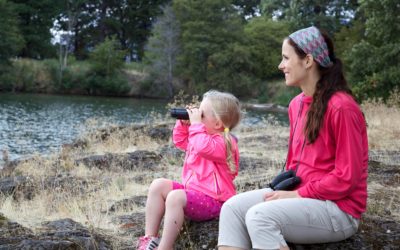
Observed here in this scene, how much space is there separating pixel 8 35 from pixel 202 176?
130 ft

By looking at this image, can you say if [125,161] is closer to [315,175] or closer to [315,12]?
[315,175]

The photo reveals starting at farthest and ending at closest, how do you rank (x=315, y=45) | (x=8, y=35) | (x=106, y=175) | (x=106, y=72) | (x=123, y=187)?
(x=106, y=72) → (x=8, y=35) → (x=106, y=175) → (x=123, y=187) → (x=315, y=45)

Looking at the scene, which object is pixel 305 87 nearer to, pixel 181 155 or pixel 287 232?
pixel 287 232

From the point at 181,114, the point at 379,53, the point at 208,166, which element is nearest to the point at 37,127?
the point at 379,53

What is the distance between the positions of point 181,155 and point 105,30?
155 feet

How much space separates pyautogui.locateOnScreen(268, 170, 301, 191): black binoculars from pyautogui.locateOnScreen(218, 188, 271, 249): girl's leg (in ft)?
0.49

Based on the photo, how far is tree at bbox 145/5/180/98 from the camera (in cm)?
4256

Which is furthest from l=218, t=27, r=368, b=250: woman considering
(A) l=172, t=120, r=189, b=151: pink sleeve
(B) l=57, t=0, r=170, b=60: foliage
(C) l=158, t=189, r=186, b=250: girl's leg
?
(B) l=57, t=0, r=170, b=60: foliage

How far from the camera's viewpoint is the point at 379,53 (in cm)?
1973

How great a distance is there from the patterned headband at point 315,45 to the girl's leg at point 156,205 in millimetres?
1148

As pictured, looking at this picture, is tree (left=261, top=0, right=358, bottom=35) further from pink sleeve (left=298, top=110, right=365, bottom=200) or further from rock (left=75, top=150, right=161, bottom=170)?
pink sleeve (left=298, top=110, right=365, bottom=200)

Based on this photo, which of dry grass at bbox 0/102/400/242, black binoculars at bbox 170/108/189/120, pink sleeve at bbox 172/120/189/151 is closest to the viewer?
black binoculars at bbox 170/108/189/120

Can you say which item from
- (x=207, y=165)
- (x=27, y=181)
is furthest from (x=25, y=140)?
(x=207, y=165)

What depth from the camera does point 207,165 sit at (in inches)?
125
